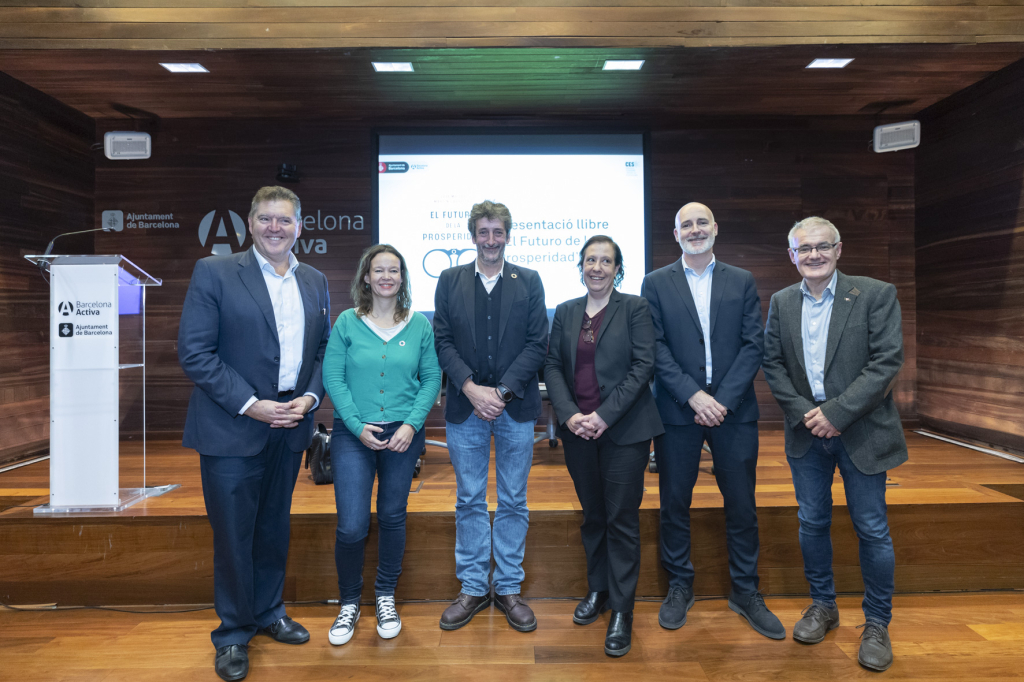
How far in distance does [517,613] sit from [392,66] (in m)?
3.36

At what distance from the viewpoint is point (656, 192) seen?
4.90m

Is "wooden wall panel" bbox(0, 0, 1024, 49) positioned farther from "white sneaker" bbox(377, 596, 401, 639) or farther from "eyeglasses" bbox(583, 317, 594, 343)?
"white sneaker" bbox(377, 596, 401, 639)

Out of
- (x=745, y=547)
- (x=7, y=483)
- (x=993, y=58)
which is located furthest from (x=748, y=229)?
(x=7, y=483)

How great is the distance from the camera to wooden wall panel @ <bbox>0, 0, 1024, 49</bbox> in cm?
348

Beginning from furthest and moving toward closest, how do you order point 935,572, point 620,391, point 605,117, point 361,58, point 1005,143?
1. point 605,117
2. point 1005,143
3. point 361,58
4. point 935,572
5. point 620,391

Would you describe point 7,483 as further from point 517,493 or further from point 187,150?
point 517,493

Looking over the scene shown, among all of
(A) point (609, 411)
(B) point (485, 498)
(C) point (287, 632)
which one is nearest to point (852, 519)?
(A) point (609, 411)

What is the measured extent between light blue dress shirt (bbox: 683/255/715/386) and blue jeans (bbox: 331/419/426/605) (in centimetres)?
123

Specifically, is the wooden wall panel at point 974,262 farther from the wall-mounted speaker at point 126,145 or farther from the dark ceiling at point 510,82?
the wall-mounted speaker at point 126,145

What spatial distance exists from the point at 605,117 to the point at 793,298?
3.00 metres

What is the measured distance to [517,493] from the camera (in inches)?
95.5

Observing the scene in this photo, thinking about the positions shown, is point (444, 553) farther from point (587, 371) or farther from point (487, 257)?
point (487, 257)

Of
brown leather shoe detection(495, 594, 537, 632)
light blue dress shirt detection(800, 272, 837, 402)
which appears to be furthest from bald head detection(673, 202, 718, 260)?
brown leather shoe detection(495, 594, 537, 632)

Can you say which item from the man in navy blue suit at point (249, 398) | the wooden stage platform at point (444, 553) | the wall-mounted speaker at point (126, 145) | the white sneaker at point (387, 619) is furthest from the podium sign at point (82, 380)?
the wall-mounted speaker at point (126, 145)
